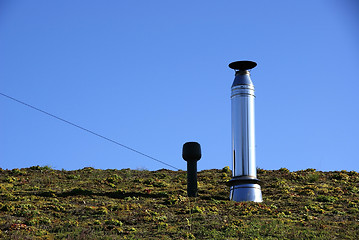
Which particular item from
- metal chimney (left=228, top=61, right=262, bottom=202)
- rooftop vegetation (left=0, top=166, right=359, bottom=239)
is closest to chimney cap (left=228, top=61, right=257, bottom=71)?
metal chimney (left=228, top=61, right=262, bottom=202)

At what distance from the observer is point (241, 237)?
17.4m

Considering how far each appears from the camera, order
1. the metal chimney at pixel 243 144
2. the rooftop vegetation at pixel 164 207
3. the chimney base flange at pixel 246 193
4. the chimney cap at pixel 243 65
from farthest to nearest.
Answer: the chimney cap at pixel 243 65, the metal chimney at pixel 243 144, the chimney base flange at pixel 246 193, the rooftop vegetation at pixel 164 207

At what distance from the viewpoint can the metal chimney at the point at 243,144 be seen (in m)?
23.5

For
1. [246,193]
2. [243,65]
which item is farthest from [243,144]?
[243,65]

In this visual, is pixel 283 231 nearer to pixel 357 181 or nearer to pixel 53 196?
pixel 53 196

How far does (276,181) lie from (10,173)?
45.7ft

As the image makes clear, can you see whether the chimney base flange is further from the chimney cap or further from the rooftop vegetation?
the chimney cap

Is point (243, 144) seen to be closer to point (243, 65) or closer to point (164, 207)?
point (243, 65)

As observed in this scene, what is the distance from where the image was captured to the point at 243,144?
23.9 metres

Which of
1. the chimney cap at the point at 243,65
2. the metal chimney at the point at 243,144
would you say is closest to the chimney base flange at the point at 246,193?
the metal chimney at the point at 243,144

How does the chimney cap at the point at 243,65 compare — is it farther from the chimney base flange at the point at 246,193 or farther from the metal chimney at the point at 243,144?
the chimney base flange at the point at 246,193

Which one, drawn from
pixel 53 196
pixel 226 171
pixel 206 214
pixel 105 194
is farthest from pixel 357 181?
pixel 53 196

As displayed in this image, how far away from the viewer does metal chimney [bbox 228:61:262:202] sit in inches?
926

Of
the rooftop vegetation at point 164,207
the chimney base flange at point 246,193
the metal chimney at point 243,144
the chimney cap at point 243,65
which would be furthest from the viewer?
the chimney cap at point 243,65
